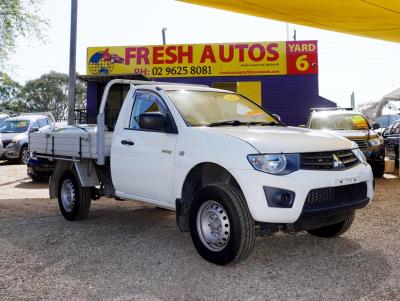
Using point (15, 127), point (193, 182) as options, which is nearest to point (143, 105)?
point (193, 182)

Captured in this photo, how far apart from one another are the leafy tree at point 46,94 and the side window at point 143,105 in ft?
212

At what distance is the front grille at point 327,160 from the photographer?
13.8 ft

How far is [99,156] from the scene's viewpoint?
5926 mm

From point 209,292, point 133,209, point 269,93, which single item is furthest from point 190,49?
point 209,292

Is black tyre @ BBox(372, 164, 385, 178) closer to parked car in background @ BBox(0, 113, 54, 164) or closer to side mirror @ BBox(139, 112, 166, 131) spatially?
side mirror @ BBox(139, 112, 166, 131)

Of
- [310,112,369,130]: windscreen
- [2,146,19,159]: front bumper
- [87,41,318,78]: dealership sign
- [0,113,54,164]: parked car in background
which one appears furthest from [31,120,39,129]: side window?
[310,112,369,130]: windscreen

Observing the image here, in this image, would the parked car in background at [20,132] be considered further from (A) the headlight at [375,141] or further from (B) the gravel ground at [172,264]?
(A) the headlight at [375,141]

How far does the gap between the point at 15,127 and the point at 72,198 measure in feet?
36.4

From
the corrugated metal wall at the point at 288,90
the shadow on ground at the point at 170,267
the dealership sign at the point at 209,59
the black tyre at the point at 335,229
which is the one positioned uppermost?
the dealership sign at the point at 209,59

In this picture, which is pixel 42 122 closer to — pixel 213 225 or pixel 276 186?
pixel 213 225

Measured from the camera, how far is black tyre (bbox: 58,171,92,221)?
21.6ft

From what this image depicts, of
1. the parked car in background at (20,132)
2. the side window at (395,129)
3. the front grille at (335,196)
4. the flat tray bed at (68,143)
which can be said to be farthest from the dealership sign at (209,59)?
the front grille at (335,196)

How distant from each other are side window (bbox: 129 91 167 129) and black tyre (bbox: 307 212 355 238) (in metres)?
2.46

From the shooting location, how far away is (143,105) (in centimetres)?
566
